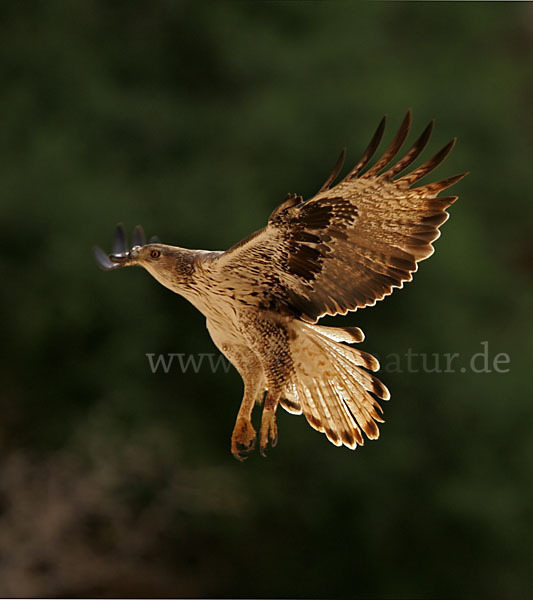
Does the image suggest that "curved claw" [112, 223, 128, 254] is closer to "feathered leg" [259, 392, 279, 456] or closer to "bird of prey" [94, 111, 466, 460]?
"bird of prey" [94, 111, 466, 460]

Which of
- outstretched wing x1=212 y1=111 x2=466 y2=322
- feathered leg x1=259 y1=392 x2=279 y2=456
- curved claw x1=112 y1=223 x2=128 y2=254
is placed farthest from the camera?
curved claw x1=112 y1=223 x2=128 y2=254

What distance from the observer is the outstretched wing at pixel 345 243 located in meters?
1.14

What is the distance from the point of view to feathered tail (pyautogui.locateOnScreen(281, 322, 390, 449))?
128 cm

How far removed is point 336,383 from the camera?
1.30 meters

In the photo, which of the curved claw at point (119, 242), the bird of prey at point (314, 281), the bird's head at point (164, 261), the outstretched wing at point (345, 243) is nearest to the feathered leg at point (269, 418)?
the bird of prey at point (314, 281)

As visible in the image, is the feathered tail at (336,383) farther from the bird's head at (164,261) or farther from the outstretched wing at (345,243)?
the bird's head at (164,261)

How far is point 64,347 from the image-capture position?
308 cm

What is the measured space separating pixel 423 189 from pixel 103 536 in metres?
2.41

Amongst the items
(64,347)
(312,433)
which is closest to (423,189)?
(312,433)

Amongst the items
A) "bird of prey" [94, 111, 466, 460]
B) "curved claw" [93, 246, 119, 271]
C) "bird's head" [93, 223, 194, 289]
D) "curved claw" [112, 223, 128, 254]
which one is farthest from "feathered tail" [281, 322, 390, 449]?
"curved claw" [112, 223, 128, 254]

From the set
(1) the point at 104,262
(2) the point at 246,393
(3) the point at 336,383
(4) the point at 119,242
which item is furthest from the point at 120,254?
(3) the point at 336,383

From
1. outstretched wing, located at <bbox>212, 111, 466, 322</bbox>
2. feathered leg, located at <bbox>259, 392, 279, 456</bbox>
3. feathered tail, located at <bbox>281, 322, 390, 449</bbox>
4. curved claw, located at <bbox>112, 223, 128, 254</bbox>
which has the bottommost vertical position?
feathered leg, located at <bbox>259, 392, 279, 456</bbox>

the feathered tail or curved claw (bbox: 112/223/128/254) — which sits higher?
curved claw (bbox: 112/223/128/254)

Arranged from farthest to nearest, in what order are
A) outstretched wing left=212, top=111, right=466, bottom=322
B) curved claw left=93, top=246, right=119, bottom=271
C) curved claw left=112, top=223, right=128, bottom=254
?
curved claw left=112, top=223, right=128, bottom=254, curved claw left=93, top=246, right=119, bottom=271, outstretched wing left=212, top=111, right=466, bottom=322
